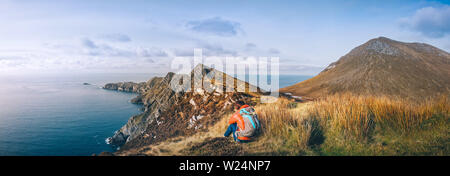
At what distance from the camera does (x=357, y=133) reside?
5746mm

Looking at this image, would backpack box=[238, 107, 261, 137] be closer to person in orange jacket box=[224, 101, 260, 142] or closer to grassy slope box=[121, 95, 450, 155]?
person in orange jacket box=[224, 101, 260, 142]

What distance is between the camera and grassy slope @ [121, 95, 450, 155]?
5.12 meters

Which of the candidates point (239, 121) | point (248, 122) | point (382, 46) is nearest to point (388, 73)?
point (382, 46)

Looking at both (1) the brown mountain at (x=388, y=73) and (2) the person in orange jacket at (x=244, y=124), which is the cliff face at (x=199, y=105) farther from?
(1) the brown mountain at (x=388, y=73)

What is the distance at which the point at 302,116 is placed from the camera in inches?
274

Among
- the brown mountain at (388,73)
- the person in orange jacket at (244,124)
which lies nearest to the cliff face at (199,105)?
the person in orange jacket at (244,124)

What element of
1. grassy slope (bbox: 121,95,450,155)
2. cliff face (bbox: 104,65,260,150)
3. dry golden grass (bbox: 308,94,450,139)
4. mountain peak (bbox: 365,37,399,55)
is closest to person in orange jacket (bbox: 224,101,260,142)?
grassy slope (bbox: 121,95,450,155)

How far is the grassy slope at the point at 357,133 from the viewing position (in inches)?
202

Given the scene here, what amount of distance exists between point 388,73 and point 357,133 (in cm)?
1686

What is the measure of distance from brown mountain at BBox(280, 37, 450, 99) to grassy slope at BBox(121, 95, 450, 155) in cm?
1165

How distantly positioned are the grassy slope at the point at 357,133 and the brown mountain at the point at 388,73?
1165cm

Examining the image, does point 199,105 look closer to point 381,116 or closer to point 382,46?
point 381,116

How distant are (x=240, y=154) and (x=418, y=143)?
206 inches
